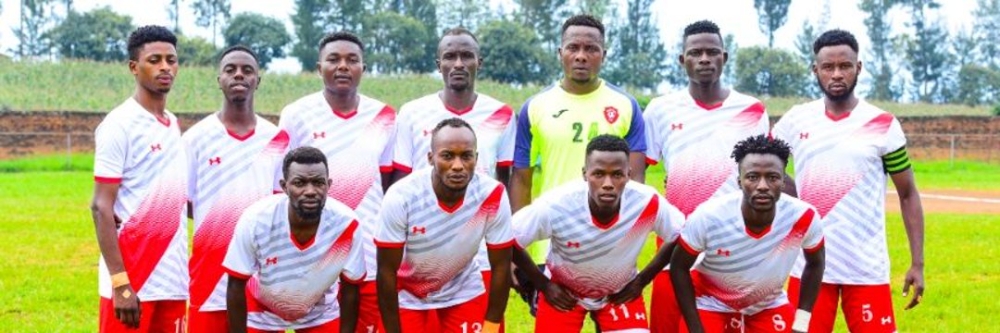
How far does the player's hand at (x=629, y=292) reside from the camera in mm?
6410

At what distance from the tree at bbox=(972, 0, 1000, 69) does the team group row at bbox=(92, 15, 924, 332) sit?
84.4m

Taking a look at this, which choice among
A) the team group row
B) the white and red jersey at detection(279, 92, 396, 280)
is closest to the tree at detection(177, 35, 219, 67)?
the white and red jersey at detection(279, 92, 396, 280)

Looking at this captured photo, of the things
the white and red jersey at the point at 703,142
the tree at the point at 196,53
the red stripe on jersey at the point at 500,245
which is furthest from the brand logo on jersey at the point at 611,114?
the tree at the point at 196,53

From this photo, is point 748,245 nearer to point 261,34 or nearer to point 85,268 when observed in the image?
point 85,268

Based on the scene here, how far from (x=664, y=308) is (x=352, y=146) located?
79.9 inches

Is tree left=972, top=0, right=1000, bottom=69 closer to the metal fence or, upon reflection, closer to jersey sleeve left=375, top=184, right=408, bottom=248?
the metal fence

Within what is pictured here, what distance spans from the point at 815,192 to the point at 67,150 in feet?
116

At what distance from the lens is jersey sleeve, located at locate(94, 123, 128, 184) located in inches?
228

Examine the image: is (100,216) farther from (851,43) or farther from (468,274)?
(851,43)

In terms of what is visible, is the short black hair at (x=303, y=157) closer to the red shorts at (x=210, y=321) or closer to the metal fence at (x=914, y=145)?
the red shorts at (x=210, y=321)

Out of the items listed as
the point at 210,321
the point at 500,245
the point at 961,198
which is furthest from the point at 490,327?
the point at 961,198

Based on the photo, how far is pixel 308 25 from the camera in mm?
77125

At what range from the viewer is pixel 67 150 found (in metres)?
38.1

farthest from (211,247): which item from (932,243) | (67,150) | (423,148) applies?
(67,150)
